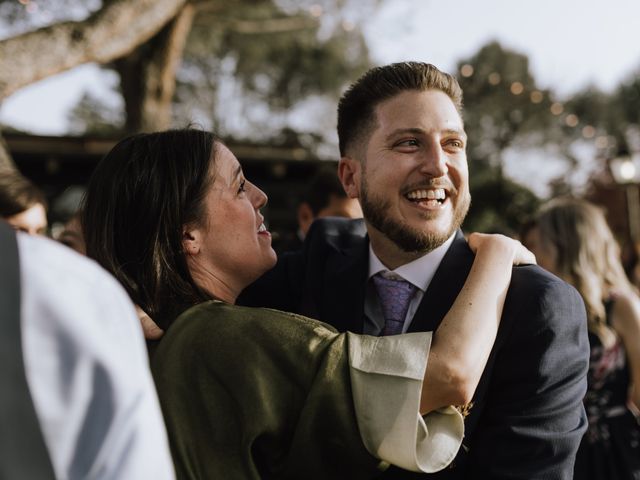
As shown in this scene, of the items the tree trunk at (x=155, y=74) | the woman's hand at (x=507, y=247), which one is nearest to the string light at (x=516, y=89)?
the tree trunk at (x=155, y=74)

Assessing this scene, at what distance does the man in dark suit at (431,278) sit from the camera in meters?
Answer: 1.87

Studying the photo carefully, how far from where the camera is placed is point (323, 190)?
15.3ft

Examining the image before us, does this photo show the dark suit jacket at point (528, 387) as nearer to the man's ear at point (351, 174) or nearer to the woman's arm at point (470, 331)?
the woman's arm at point (470, 331)

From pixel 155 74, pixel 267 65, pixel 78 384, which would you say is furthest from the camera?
pixel 267 65

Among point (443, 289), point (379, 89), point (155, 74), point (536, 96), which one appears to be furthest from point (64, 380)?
point (155, 74)

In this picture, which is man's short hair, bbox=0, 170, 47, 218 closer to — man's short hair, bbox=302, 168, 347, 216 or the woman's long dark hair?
man's short hair, bbox=302, 168, 347, 216

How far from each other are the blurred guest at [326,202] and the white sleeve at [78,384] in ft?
12.0

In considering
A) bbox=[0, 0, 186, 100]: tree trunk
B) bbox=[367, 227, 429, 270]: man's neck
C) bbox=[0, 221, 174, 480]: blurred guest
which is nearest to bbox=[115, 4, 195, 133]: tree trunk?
bbox=[0, 0, 186, 100]: tree trunk

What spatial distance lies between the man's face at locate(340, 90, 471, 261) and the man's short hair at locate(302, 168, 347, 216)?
2.13m

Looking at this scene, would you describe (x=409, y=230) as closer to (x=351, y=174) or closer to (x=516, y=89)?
(x=351, y=174)

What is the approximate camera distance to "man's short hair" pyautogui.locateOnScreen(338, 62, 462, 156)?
2398 mm

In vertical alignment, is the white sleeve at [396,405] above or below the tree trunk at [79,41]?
below

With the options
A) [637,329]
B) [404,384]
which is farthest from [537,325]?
[637,329]

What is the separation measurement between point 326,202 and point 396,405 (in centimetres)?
312
